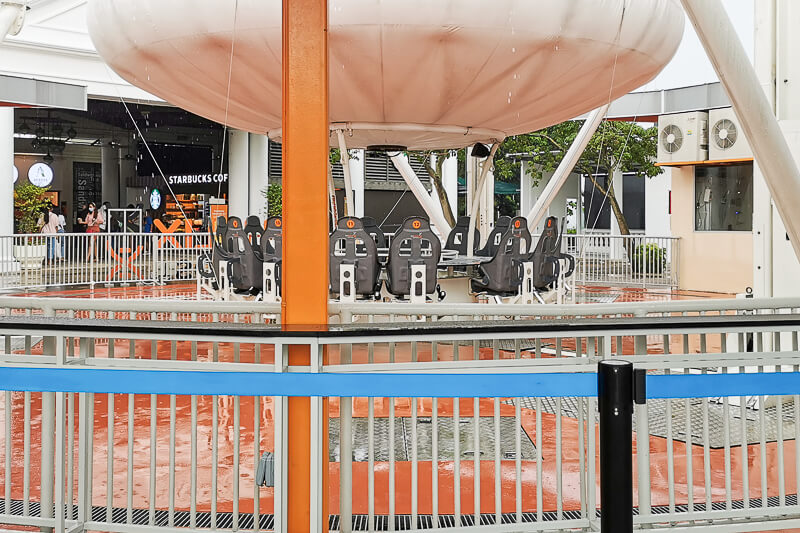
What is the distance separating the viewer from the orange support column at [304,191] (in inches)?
152

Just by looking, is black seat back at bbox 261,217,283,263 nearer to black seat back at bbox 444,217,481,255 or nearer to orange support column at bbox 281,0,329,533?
black seat back at bbox 444,217,481,255

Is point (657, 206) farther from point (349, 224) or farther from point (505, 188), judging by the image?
point (349, 224)

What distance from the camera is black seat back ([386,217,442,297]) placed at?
9688mm

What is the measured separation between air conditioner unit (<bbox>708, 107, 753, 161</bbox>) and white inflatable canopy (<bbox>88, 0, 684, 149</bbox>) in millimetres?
9212

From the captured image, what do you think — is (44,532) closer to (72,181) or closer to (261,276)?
(261,276)

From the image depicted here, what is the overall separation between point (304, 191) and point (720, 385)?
199cm

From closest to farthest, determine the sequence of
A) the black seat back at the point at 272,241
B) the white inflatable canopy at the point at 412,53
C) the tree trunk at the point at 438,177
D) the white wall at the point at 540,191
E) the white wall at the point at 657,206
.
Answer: the white inflatable canopy at the point at 412,53
the black seat back at the point at 272,241
the tree trunk at the point at 438,177
the white wall at the point at 657,206
the white wall at the point at 540,191

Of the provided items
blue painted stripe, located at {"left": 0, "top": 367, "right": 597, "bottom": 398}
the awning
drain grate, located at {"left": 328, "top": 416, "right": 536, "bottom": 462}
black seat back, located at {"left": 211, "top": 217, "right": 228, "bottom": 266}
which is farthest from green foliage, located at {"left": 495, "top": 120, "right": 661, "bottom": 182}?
blue painted stripe, located at {"left": 0, "top": 367, "right": 597, "bottom": 398}

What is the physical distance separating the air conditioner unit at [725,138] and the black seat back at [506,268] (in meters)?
9.59

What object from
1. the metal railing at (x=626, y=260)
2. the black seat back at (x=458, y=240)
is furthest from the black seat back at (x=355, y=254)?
the metal railing at (x=626, y=260)

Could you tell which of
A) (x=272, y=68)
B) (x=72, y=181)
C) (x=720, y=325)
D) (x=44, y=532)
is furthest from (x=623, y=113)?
(x=72, y=181)

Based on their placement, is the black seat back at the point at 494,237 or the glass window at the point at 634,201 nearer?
the black seat back at the point at 494,237

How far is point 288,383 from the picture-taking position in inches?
132

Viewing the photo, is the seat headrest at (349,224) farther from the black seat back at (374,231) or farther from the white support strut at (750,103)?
the white support strut at (750,103)
